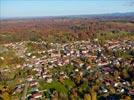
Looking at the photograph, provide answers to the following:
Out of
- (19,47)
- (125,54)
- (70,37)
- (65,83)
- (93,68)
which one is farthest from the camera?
(70,37)

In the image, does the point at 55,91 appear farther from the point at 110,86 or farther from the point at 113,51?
the point at 113,51

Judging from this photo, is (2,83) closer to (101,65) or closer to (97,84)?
(97,84)

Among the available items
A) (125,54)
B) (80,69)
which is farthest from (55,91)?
(125,54)

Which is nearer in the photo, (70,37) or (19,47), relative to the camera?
(19,47)

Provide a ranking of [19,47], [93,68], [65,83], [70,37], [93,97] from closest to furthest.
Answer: [93,97] < [65,83] < [93,68] < [19,47] < [70,37]

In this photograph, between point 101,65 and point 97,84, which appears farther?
point 101,65

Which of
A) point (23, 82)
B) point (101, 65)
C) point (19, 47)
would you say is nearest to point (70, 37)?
point (19, 47)
